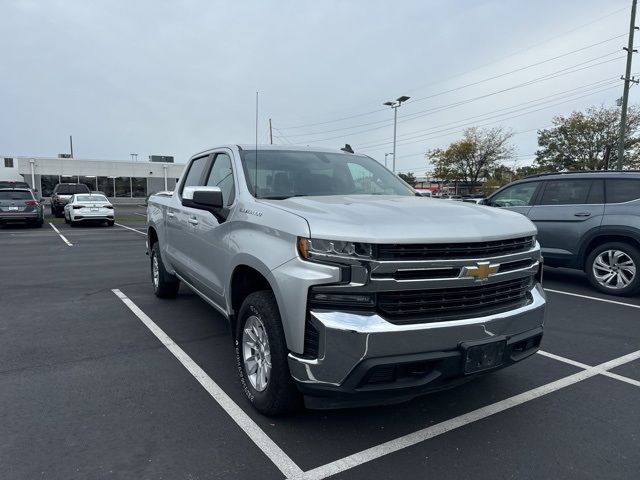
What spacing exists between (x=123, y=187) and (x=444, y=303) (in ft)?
152

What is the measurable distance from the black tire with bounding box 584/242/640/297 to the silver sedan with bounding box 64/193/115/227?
18.0 meters

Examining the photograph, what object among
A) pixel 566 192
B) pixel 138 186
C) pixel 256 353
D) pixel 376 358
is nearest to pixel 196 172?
pixel 256 353

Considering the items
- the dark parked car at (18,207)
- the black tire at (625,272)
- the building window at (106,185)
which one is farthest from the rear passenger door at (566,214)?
the building window at (106,185)

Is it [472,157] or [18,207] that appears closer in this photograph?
[18,207]

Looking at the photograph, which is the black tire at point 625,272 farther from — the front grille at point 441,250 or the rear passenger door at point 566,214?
the front grille at point 441,250

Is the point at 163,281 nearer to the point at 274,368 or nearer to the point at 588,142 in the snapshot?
the point at 274,368

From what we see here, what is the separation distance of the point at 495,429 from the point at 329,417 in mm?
1122

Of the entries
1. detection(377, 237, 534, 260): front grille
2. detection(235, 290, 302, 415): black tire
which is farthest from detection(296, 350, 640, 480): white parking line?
detection(377, 237, 534, 260): front grille

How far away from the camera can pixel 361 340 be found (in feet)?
8.24

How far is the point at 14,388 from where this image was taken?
366 centimetres

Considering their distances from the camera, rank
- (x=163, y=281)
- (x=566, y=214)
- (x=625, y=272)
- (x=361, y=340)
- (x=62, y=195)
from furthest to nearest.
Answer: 1. (x=62, y=195)
2. (x=566, y=214)
3. (x=625, y=272)
4. (x=163, y=281)
5. (x=361, y=340)

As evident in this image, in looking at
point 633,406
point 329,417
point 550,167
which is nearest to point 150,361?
point 329,417

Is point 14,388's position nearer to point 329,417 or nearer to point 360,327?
point 329,417

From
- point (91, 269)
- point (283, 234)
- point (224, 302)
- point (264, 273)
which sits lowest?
point (91, 269)
